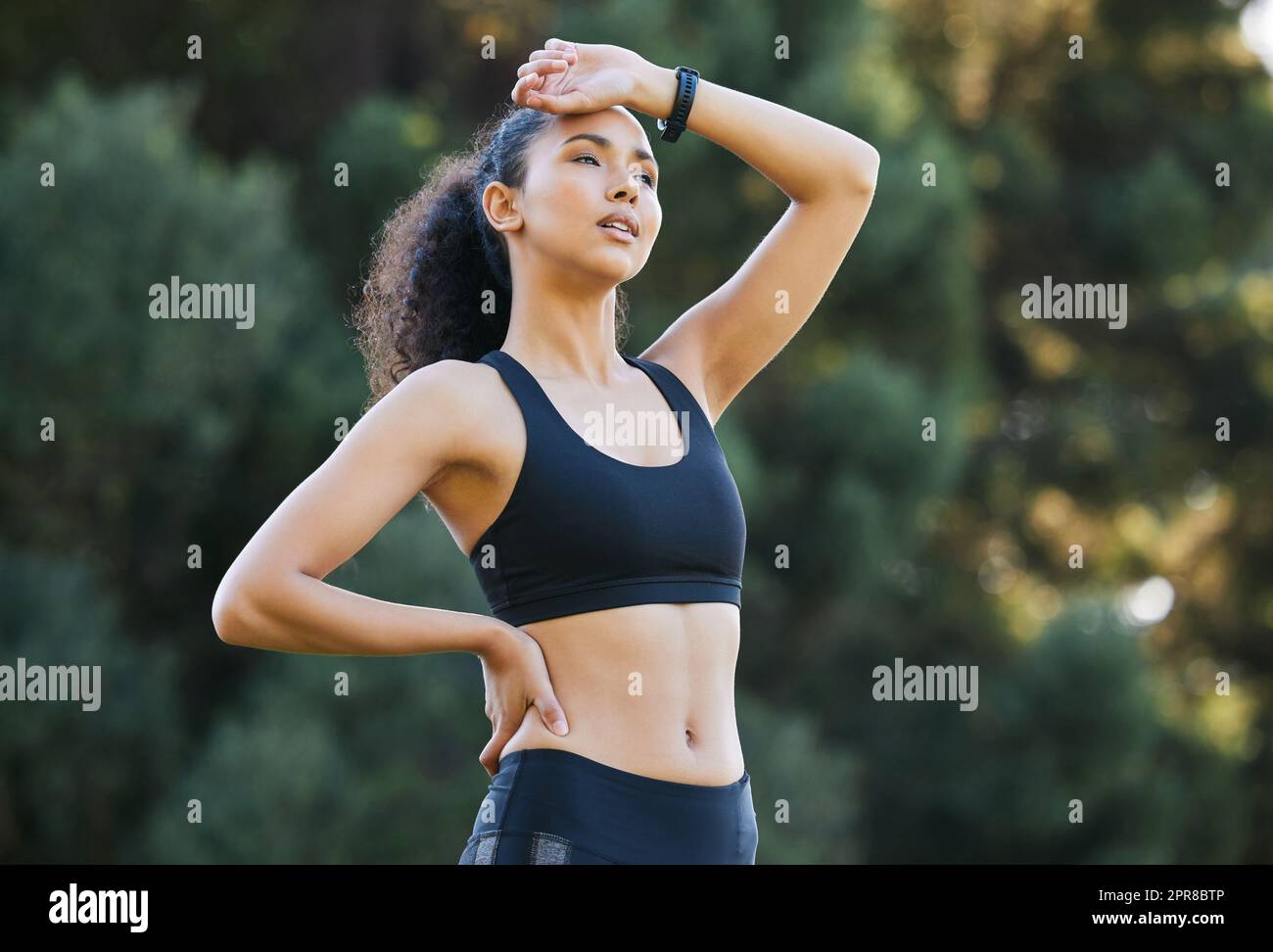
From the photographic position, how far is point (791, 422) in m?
13.2

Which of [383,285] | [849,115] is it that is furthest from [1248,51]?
[383,285]

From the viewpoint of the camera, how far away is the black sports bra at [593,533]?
2670 mm

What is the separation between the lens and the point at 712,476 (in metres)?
2.82

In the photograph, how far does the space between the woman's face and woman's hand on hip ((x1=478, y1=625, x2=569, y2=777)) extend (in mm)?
651

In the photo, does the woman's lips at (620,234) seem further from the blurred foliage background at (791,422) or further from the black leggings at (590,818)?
the blurred foliage background at (791,422)

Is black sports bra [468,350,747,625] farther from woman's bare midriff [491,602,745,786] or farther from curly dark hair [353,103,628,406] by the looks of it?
curly dark hair [353,103,628,406]

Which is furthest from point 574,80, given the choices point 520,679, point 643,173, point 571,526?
point 520,679

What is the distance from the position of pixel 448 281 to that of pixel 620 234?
0.54 m

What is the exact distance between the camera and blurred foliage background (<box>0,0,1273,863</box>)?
10430mm

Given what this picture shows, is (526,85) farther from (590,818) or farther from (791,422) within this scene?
(791,422)

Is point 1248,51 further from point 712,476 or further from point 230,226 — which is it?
point 712,476

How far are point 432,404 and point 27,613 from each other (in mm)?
8257

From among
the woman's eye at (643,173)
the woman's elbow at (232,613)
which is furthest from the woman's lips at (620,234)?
the woman's elbow at (232,613)

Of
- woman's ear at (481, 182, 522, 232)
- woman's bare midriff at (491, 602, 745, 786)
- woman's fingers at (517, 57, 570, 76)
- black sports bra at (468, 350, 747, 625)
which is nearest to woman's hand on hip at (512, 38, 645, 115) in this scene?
woman's fingers at (517, 57, 570, 76)
